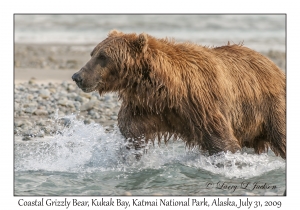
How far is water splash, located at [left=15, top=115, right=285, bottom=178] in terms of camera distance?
21.6 feet

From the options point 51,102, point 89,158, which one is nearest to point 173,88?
point 89,158

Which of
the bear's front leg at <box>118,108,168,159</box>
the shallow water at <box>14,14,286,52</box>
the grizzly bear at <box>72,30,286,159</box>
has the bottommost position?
the bear's front leg at <box>118,108,168,159</box>

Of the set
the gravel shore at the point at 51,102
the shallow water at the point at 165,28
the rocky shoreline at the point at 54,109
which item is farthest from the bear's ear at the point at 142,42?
the shallow water at the point at 165,28

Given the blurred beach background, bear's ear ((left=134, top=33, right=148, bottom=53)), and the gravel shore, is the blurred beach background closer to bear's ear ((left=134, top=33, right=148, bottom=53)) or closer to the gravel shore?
the gravel shore

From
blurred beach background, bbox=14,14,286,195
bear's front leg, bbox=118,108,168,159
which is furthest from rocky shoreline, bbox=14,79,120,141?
bear's front leg, bbox=118,108,168,159

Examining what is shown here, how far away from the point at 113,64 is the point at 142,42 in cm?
40

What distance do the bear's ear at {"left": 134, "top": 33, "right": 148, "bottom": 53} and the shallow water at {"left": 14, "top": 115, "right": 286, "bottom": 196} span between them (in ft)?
3.66

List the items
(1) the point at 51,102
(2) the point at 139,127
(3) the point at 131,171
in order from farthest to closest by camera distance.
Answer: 1. (1) the point at 51,102
2. (3) the point at 131,171
3. (2) the point at 139,127

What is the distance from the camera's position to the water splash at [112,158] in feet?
21.6

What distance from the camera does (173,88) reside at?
623 cm

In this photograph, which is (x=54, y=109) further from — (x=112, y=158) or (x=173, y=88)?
(x=173, y=88)

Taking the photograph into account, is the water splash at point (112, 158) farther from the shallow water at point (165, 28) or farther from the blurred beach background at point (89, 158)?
the shallow water at point (165, 28)

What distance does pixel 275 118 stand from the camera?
22.5ft
